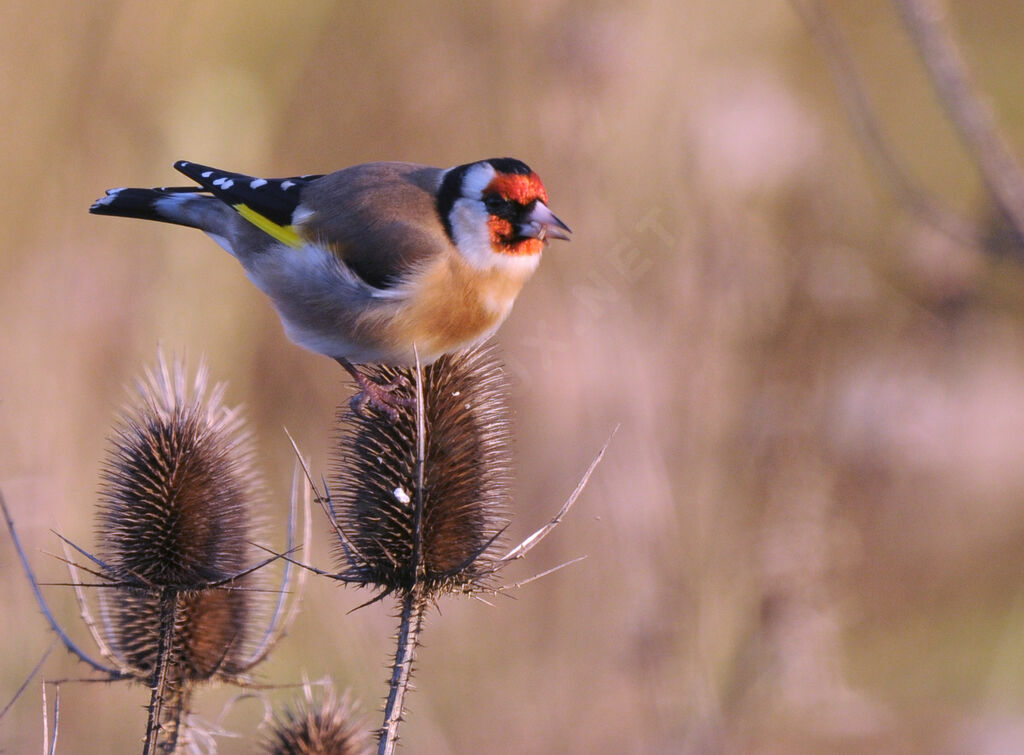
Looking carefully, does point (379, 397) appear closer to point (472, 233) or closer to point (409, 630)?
point (472, 233)

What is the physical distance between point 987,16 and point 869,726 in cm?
492

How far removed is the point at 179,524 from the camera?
9.46 feet

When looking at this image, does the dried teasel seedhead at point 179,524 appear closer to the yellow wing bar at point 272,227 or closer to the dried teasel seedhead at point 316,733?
the dried teasel seedhead at point 316,733

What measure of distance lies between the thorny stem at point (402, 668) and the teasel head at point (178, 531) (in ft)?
1.57

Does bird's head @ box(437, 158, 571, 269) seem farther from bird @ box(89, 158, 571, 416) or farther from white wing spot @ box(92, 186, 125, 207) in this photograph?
white wing spot @ box(92, 186, 125, 207)

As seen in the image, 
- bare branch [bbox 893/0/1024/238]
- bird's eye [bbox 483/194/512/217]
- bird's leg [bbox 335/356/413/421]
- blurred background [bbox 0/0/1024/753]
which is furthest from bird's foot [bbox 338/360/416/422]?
bare branch [bbox 893/0/1024/238]

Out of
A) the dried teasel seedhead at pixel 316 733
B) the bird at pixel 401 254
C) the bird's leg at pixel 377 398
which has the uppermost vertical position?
the bird at pixel 401 254

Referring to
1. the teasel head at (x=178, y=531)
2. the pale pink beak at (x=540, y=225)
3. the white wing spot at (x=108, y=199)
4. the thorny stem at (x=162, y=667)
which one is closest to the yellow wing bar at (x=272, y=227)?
the white wing spot at (x=108, y=199)

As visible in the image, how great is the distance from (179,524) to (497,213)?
1307 millimetres

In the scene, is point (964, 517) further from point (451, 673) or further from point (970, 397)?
point (451, 673)

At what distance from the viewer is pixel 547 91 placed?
4445 millimetres

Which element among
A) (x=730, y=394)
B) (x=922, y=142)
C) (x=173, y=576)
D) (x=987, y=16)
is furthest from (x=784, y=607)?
(x=987, y=16)

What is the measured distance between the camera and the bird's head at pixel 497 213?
3.17 meters

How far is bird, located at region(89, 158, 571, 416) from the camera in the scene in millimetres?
3178
